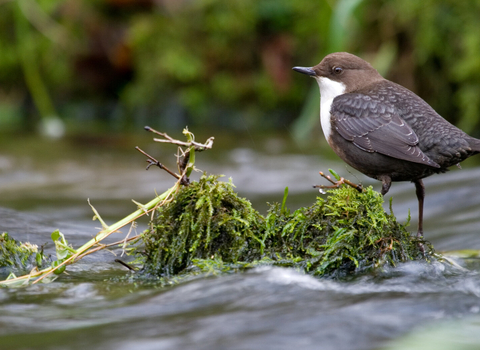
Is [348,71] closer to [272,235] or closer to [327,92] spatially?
[327,92]

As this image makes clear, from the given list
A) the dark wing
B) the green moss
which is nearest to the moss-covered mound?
the green moss

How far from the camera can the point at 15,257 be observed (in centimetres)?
355

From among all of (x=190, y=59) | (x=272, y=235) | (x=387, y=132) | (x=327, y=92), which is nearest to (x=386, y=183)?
(x=387, y=132)

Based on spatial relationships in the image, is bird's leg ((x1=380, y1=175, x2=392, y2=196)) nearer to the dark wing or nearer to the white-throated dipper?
the white-throated dipper

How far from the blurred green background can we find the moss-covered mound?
5724 mm

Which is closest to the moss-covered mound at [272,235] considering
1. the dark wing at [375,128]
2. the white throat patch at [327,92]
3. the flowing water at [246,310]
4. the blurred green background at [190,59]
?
the flowing water at [246,310]

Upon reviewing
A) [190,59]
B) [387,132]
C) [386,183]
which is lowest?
[386,183]

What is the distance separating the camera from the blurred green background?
30.3 feet

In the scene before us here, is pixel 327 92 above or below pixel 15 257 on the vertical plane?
above

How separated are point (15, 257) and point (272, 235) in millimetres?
1543

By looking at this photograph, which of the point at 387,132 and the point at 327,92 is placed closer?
the point at 387,132

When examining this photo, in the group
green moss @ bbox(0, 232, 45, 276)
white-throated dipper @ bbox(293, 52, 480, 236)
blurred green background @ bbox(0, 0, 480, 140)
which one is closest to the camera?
green moss @ bbox(0, 232, 45, 276)

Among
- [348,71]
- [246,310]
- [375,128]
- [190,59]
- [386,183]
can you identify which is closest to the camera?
[246,310]

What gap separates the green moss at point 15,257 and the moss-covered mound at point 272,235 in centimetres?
73
